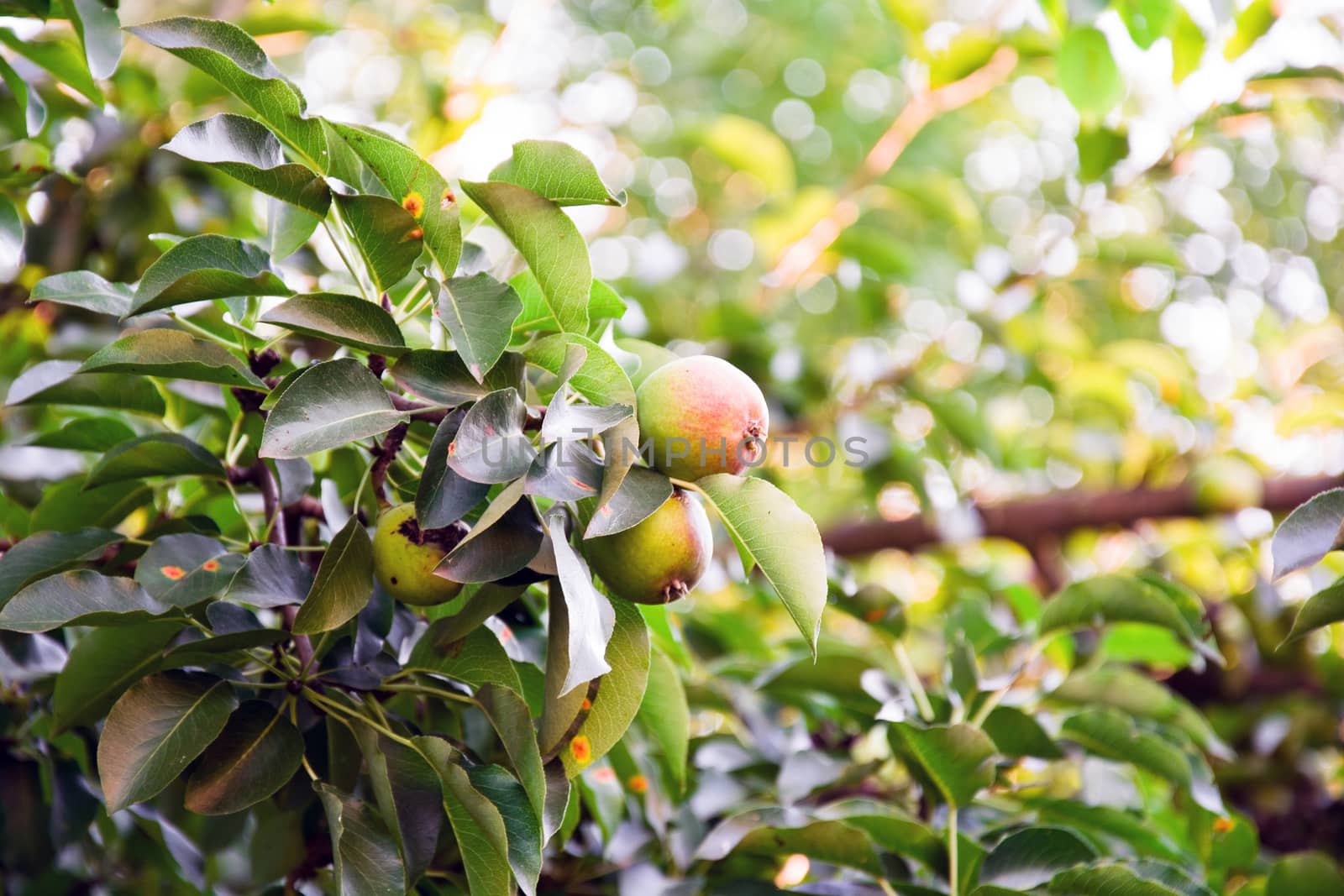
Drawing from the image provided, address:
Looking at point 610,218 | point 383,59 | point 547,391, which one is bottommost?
point 610,218

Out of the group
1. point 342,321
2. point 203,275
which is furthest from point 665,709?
point 203,275

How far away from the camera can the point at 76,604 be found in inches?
39.0

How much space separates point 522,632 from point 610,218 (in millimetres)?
2868

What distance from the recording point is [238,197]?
2.26m

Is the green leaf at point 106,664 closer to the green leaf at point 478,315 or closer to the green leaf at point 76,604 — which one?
the green leaf at point 76,604

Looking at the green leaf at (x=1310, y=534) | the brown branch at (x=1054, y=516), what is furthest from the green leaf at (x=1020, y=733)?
the brown branch at (x=1054, y=516)

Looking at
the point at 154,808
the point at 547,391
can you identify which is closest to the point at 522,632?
the point at 547,391

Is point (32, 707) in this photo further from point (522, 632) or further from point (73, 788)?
point (522, 632)

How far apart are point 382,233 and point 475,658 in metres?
0.42

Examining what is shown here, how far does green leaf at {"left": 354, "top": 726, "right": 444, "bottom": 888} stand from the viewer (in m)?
1.01

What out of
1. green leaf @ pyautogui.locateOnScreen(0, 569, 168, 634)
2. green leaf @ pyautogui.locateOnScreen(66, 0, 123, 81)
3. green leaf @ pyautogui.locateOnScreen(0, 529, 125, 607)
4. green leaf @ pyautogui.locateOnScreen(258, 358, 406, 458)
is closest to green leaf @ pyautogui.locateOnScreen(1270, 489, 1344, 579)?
green leaf @ pyautogui.locateOnScreen(258, 358, 406, 458)

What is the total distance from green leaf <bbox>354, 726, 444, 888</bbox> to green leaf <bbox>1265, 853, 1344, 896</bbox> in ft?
3.64

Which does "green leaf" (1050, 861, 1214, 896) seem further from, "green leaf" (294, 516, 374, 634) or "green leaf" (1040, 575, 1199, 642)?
"green leaf" (294, 516, 374, 634)

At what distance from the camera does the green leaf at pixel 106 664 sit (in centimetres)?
107
